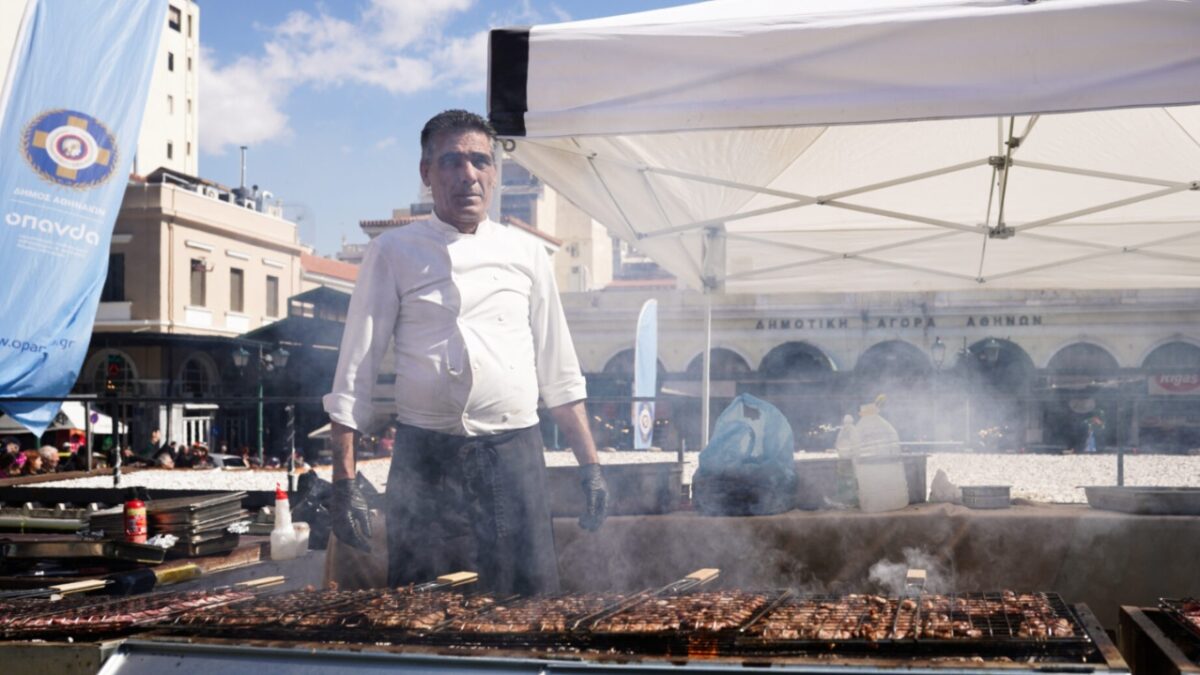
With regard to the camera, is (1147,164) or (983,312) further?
(983,312)

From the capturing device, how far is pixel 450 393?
2805 millimetres

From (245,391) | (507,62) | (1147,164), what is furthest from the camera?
(245,391)

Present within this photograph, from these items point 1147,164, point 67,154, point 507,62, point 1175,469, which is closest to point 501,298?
point 507,62

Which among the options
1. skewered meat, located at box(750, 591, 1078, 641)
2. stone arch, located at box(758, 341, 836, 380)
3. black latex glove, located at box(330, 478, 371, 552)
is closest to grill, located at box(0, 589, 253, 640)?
black latex glove, located at box(330, 478, 371, 552)

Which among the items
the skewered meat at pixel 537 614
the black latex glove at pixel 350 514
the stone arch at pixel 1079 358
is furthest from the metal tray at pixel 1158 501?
the stone arch at pixel 1079 358

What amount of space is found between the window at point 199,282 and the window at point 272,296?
348cm

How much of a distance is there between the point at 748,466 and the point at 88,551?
2430mm

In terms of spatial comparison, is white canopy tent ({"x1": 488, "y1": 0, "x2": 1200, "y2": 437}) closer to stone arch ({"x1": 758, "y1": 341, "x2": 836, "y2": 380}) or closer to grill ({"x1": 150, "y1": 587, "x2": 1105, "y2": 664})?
grill ({"x1": 150, "y1": 587, "x2": 1105, "y2": 664})

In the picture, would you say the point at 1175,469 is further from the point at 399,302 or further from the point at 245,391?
the point at 245,391

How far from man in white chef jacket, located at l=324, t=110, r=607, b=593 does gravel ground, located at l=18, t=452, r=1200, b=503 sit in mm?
8598

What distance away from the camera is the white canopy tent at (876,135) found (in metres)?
2.33

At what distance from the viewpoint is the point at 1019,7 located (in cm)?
232

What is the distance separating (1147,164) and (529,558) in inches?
139

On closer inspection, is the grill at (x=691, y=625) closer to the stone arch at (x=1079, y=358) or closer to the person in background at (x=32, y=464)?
the person in background at (x=32, y=464)
